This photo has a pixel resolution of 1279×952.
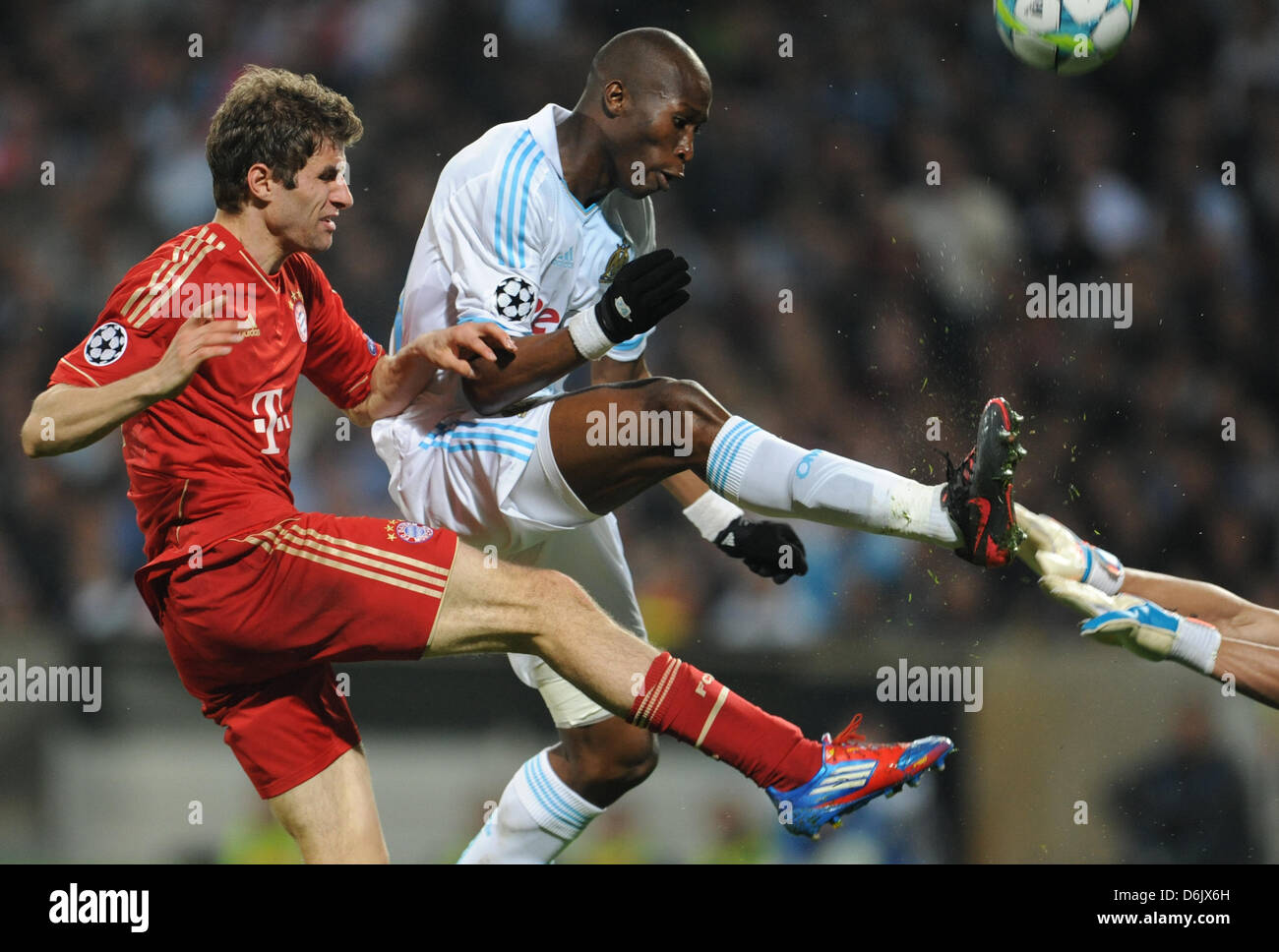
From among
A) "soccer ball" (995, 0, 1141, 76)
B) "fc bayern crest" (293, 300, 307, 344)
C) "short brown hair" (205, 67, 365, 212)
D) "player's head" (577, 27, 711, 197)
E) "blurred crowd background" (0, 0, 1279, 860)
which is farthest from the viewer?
"blurred crowd background" (0, 0, 1279, 860)

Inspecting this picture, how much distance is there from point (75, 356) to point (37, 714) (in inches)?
100

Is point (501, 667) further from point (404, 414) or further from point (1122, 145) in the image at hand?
point (1122, 145)

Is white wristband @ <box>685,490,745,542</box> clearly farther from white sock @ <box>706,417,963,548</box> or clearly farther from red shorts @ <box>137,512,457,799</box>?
red shorts @ <box>137,512,457,799</box>

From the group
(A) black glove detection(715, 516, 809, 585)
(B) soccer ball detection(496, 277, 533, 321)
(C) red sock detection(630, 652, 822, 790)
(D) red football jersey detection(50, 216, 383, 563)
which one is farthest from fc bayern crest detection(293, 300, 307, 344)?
(A) black glove detection(715, 516, 809, 585)

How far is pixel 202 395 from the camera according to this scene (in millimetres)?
3184

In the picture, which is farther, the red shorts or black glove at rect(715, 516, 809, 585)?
black glove at rect(715, 516, 809, 585)

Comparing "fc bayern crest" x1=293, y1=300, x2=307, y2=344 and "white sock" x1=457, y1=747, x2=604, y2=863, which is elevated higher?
"fc bayern crest" x1=293, y1=300, x2=307, y2=344

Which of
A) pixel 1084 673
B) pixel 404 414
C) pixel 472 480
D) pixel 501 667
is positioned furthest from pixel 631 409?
pixel 1084 673

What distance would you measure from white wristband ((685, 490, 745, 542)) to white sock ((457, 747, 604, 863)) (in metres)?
0.81

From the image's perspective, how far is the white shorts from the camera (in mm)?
3477

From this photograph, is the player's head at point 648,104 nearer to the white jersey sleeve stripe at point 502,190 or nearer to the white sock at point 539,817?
the white jersey sleeve stripe at point 502,190

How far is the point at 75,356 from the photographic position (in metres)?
3.02

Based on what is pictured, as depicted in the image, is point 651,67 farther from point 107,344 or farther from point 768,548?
point 107,344

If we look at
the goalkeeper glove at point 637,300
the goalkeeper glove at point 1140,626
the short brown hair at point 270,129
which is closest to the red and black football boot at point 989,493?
the goalkeeper glove at point 1140,626
